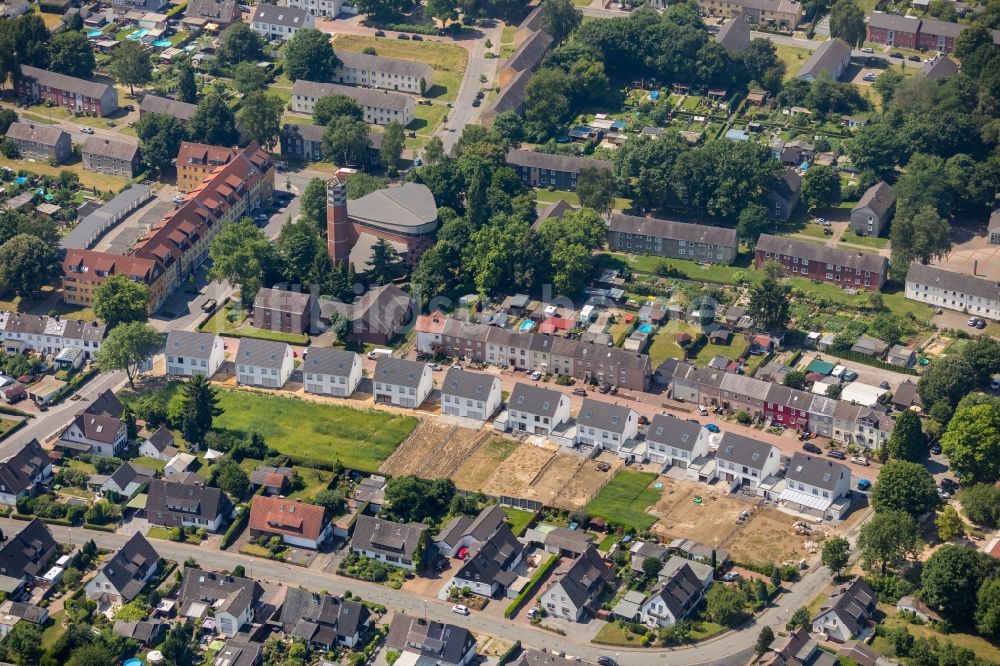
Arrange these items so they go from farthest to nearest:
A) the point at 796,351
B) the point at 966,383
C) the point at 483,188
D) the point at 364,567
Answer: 1. the point at 483,188
2. the point at 796,351
3. the point at 966,383
4. the point at 364,567

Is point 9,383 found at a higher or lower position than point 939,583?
lower

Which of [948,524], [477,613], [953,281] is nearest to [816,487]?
[948,524]

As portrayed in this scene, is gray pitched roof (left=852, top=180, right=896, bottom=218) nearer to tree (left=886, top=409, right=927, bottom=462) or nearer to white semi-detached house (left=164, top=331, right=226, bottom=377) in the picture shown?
tree (left=886, top=409, right=927, bottom=462)

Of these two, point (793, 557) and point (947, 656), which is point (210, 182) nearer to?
point (793, 557)

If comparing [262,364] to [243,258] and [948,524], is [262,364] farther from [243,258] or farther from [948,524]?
[948,524]

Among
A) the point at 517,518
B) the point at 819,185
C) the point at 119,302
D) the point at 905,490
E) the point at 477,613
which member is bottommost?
the point at 477,613

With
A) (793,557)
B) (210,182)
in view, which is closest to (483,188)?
(210,182)
